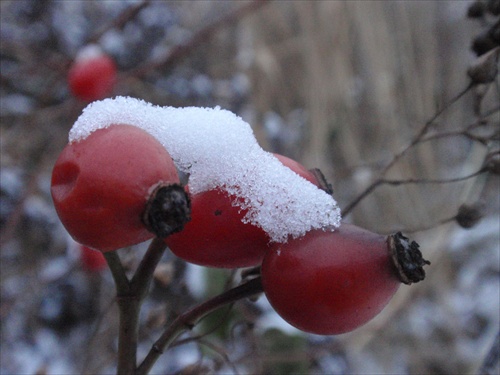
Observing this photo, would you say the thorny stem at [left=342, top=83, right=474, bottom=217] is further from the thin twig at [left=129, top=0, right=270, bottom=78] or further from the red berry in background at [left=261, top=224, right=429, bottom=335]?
the thin twig at [left=129, top=0, right=270, bottom=78]

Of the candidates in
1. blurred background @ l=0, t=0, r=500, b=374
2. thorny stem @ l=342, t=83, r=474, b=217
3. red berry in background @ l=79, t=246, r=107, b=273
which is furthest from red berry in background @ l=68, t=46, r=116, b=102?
thorny stem @ l=342, t=83, r=474, b=217

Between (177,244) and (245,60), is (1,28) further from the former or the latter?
(177,244)

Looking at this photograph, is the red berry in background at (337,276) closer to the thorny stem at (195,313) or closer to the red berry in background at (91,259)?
the thorny stem at (195,313)

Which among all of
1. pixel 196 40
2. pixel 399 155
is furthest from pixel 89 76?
pixel 399 155

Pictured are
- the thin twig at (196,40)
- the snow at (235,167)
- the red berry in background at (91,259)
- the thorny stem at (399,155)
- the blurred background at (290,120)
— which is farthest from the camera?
the thin twig at (196,40)

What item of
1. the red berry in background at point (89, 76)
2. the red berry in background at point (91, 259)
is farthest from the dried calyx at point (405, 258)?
the red berry in background at point (89, 76)

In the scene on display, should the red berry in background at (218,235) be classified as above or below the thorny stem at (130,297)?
above

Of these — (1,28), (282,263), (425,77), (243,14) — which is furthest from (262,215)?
(425,77)
